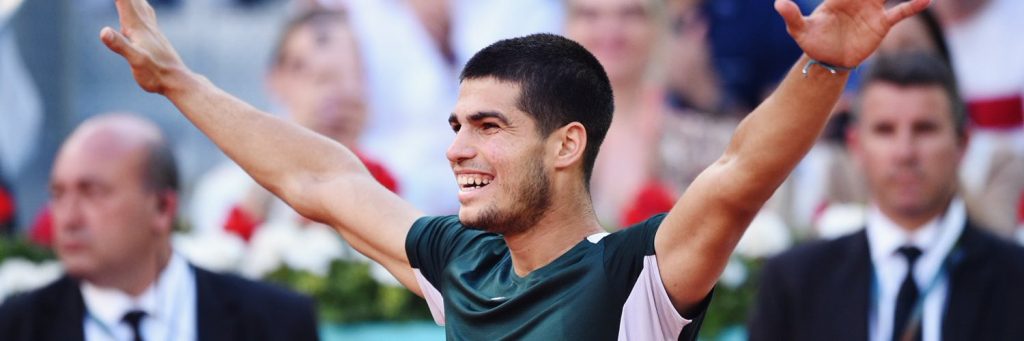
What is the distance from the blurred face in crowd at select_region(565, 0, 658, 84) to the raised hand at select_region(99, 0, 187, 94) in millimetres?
4357

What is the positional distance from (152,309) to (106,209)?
40cm

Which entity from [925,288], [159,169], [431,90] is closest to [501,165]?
[925,288]

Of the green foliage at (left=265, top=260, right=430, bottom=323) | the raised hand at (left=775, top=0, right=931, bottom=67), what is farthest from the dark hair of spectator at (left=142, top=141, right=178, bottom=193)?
the raised hand at (left=775, top=0, right=931, bottom=67)

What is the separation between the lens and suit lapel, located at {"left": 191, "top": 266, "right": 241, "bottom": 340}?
5523 millimetres

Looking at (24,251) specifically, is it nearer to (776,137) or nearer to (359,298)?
(359,298)

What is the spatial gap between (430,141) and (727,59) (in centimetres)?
176

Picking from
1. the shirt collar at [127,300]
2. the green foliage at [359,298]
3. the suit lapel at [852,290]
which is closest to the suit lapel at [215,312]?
the shirt collar at [127,300]

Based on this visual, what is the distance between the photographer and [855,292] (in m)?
5.25

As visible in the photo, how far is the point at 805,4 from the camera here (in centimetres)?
809

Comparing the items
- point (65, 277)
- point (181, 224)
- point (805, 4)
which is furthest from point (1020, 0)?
point (65, 277)

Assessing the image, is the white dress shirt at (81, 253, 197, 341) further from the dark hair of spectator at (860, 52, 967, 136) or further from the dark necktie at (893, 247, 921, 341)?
the dark hair of spectator at (860, 52, 967, 136)

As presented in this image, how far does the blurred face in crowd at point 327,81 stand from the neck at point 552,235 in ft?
17.4

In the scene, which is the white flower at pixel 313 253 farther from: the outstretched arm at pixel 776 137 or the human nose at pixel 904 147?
the outstretched arm at pixel 776 137

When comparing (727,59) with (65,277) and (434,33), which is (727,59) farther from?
(65,277)
